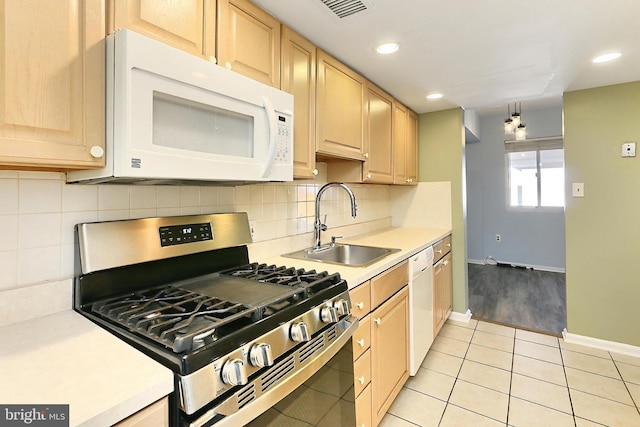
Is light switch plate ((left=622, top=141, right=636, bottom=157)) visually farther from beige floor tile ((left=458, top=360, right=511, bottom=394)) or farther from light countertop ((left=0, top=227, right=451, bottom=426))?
light countertop ((left=0, top=227, right=451, bottom=426))

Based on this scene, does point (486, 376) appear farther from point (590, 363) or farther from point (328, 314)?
point (328, 314)

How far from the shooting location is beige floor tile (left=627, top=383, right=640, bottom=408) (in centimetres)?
195

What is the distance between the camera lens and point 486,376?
2.22m

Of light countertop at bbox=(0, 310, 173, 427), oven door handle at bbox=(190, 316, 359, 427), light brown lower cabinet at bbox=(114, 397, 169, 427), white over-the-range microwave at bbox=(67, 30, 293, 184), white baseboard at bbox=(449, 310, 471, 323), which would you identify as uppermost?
white over-the-range microwave at bbox=(67, 30, 293, 184)

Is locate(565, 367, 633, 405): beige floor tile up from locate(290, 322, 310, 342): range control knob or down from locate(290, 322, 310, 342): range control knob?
down

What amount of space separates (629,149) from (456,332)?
1.99m

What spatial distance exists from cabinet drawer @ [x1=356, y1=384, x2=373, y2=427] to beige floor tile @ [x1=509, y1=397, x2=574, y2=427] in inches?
33.2

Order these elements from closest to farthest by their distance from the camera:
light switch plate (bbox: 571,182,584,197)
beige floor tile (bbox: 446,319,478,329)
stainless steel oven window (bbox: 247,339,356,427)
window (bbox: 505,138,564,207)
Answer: stainless steel oven window (bbox: 247,339,356,427) < light switch plate (bbox: 571,182,584,197) < beige floor tile (bbox: 446,319,478,329) < window (bbox: 505,138,564,207)

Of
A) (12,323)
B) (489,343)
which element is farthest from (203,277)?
(489,343)

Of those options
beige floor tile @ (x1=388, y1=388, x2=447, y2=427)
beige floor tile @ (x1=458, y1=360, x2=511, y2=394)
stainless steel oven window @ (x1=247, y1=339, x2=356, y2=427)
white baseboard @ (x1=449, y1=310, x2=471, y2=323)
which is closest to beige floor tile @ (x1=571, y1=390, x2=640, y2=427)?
beige floor tile @ (x1=458, y1=360, x2=511, y2=394)

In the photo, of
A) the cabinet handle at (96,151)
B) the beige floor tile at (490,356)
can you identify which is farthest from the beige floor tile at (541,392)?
the cabinet handle at (96,151)

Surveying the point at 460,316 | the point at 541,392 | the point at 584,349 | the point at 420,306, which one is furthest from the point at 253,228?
the point at 584,349

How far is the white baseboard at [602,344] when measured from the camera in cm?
A: 250

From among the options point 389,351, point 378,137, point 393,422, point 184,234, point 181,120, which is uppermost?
point 378,137
